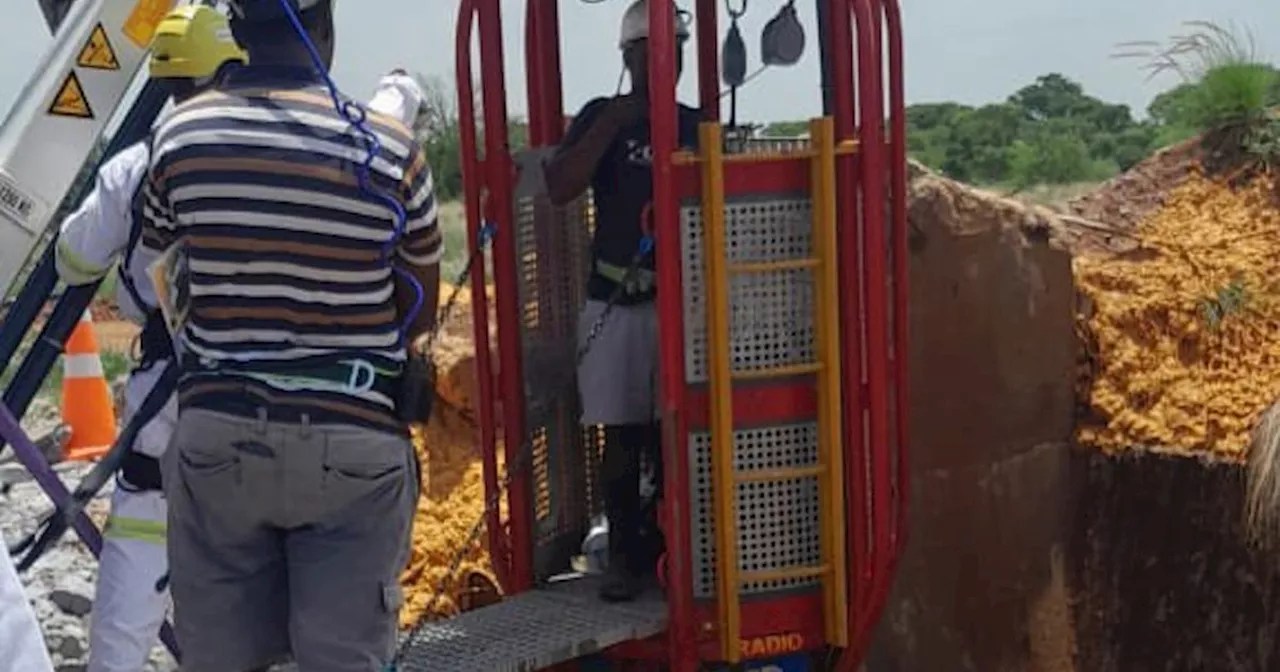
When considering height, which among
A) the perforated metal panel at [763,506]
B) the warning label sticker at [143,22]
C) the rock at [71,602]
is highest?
the warning label sticker at [143,22]

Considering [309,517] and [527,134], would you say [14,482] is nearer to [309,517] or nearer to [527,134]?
[527,134]

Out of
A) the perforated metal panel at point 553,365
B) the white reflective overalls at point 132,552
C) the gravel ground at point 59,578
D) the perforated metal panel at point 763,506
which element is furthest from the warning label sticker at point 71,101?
the perforated metal panel at point 763,506

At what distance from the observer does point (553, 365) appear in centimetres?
642

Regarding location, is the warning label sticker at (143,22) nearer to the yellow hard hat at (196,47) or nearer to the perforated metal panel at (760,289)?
the yellow hard hat at (196,47)

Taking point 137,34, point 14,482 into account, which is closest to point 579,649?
point 137,34

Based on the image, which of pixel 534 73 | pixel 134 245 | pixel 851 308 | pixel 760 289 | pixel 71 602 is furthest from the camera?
pixel 71 602

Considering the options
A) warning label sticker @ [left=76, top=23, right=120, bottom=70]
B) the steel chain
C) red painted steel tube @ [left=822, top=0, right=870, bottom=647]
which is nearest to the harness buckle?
the steel chain

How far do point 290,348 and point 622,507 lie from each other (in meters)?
1.84

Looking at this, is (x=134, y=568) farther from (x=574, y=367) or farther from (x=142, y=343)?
(x=574, y=367)

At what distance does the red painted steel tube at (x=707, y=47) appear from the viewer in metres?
6.81

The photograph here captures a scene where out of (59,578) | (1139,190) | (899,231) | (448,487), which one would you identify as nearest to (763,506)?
(899,231)

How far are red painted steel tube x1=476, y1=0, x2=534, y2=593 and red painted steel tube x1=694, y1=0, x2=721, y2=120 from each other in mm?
924

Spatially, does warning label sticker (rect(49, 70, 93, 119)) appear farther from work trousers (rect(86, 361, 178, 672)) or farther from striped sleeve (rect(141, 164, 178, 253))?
striped sleeve (rect(141, 164, 178, 253))

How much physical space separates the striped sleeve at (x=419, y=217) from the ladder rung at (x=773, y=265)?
47.2 inches
